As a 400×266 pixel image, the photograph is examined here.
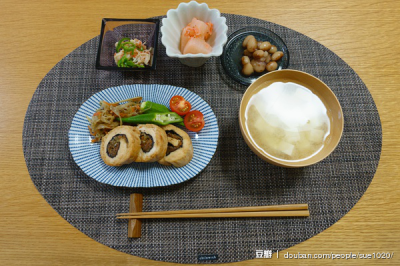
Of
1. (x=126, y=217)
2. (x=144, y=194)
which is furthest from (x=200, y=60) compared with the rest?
(x=126, y=217)

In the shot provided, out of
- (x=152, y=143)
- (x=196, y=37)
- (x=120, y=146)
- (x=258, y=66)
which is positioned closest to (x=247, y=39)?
(x=258, y=66)

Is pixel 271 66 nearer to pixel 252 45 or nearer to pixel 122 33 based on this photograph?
pixel 252 45

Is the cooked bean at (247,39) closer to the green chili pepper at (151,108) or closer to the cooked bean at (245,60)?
the cooked bean at (245,60)

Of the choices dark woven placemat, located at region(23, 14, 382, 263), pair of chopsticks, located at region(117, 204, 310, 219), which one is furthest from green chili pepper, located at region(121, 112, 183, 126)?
pair of chopsticks, located at region(117, 204, 310, 219)

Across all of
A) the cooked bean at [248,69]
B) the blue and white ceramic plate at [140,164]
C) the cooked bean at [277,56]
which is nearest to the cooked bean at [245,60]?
the cooked bean at [248,69]

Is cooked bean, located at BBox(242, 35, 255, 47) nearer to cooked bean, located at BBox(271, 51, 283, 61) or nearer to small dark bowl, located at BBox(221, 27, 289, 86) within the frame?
small dark bowl, located at BBox(221, 27, 289, 86)

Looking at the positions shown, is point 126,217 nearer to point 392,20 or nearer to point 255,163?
point 255,163
